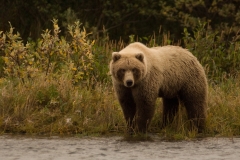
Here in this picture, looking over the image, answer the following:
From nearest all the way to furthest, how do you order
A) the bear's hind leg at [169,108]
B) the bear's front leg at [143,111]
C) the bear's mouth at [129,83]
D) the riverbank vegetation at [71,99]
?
the bear's mouth at [129,83], the bear's front leg at [143,111], the riverbank vegetation at [71,99], the bear's hind leg at [169,108]

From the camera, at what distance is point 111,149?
7.41m

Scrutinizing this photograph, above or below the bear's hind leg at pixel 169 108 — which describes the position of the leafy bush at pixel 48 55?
above

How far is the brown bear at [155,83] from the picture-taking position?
305 inches

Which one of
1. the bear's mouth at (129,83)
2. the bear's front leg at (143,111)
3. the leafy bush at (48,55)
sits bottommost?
the bear's front leg at (143,111)

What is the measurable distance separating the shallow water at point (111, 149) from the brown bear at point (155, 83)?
1.33 ft

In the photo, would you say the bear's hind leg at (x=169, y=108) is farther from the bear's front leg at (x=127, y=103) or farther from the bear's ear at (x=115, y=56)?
the bear's ear at (x=115, y=56)

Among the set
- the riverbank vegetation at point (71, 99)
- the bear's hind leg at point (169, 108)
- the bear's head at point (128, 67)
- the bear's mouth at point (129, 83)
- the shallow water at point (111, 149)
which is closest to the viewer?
the shallow water at point (111, 149)

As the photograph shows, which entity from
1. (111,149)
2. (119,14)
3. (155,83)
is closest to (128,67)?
(155,83)

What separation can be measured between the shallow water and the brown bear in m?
0.41

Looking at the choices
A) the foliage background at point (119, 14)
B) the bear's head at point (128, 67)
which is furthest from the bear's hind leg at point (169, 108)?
the foliage background at point (119, 14)

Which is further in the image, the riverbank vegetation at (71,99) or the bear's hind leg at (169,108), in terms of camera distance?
the bear's hind leg at (169,108)

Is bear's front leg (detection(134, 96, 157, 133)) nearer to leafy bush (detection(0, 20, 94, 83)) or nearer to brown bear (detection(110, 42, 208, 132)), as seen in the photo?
brown bear (detection(110, 42, 208, 132))

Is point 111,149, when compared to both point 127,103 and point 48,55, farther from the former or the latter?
point 48,55

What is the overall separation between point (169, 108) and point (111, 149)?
1513 millimetres
